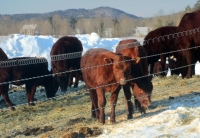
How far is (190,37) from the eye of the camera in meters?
10.8

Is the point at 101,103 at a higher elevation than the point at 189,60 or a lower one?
lower

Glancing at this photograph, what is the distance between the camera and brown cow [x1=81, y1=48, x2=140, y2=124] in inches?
264

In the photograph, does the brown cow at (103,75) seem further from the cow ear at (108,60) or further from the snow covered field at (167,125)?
the snow covered field at (167,125)

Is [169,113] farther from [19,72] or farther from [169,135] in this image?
[19,72]

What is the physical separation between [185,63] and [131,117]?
5413 millimetres

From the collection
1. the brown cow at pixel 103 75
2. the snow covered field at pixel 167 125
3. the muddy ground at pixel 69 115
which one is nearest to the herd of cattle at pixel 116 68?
the brown cow at pixel 103 75

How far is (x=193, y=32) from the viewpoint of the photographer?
10.7m

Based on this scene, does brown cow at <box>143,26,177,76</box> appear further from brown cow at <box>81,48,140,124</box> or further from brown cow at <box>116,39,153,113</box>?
brown cow at <box>81,48,140,124</box>

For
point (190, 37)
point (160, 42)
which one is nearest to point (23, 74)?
point (190, 37)

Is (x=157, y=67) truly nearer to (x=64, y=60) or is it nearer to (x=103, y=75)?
(x=64, y=60)

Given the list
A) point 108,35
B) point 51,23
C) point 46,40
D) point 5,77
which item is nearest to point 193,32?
point 5,77

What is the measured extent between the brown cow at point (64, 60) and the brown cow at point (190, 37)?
3324mm

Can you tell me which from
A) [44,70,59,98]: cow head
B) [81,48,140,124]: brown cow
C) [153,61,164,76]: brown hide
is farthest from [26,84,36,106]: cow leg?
[153,61,164,76]: brown hide

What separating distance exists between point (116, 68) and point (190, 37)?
4793 mm
